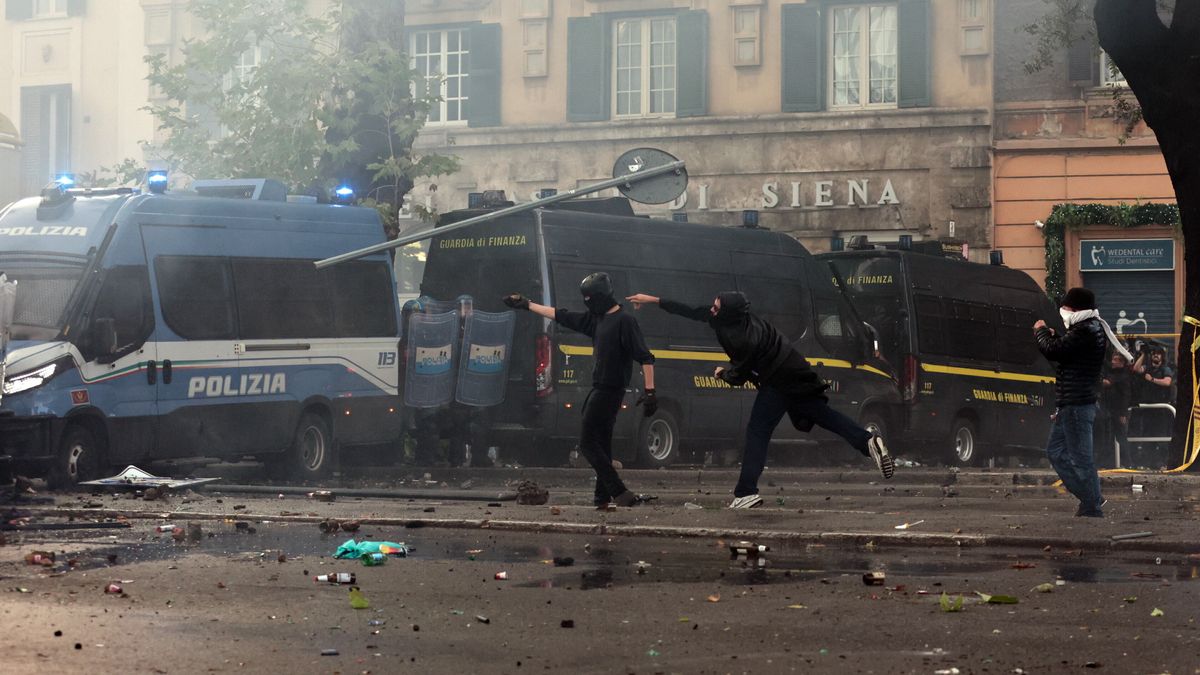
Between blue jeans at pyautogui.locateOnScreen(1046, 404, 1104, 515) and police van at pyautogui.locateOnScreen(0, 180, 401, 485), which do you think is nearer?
blue jeans at pyautogui.locateOnScreen(1046, 404, 1104, 515)

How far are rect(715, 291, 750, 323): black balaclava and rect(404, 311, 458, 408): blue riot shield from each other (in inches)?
248

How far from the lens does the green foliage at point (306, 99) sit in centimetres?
2233

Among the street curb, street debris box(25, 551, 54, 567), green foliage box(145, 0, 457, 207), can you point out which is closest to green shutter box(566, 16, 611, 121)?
green foliage box(145, 0, 457, 207)

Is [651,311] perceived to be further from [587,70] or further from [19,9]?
[19,9]

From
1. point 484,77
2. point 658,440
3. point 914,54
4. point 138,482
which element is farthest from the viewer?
point 484,77

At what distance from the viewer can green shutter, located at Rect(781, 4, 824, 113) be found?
3088cm

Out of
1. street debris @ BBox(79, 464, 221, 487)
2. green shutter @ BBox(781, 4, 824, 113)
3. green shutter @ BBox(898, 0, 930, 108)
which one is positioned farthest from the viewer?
green shutter @ BBox(781, 4, 824, 113)

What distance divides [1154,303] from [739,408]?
1164 centimetres

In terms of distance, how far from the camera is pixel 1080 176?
30078 mm

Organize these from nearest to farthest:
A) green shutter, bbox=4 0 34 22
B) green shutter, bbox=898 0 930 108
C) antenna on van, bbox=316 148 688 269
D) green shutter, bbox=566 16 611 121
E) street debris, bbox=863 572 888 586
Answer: street debris, bbox=863 572 888 586 < antenna on van, bbox=316 148 688 269 < green shutter, bbox=898 0 930 108 < green shutter, bbox=566 16 611 121 < green shutter, bbox=4 0 34 22

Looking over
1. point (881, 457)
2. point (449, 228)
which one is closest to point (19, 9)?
point (449, 228)

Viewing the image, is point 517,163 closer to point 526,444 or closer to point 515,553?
point 526,444

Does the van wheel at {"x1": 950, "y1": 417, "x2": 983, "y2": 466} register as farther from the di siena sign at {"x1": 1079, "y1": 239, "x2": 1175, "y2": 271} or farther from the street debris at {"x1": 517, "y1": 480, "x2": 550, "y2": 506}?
the street debris at {"x1": 517, "y1": 480, "x2": 550, "y2": 506}

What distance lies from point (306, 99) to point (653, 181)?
7359mm
